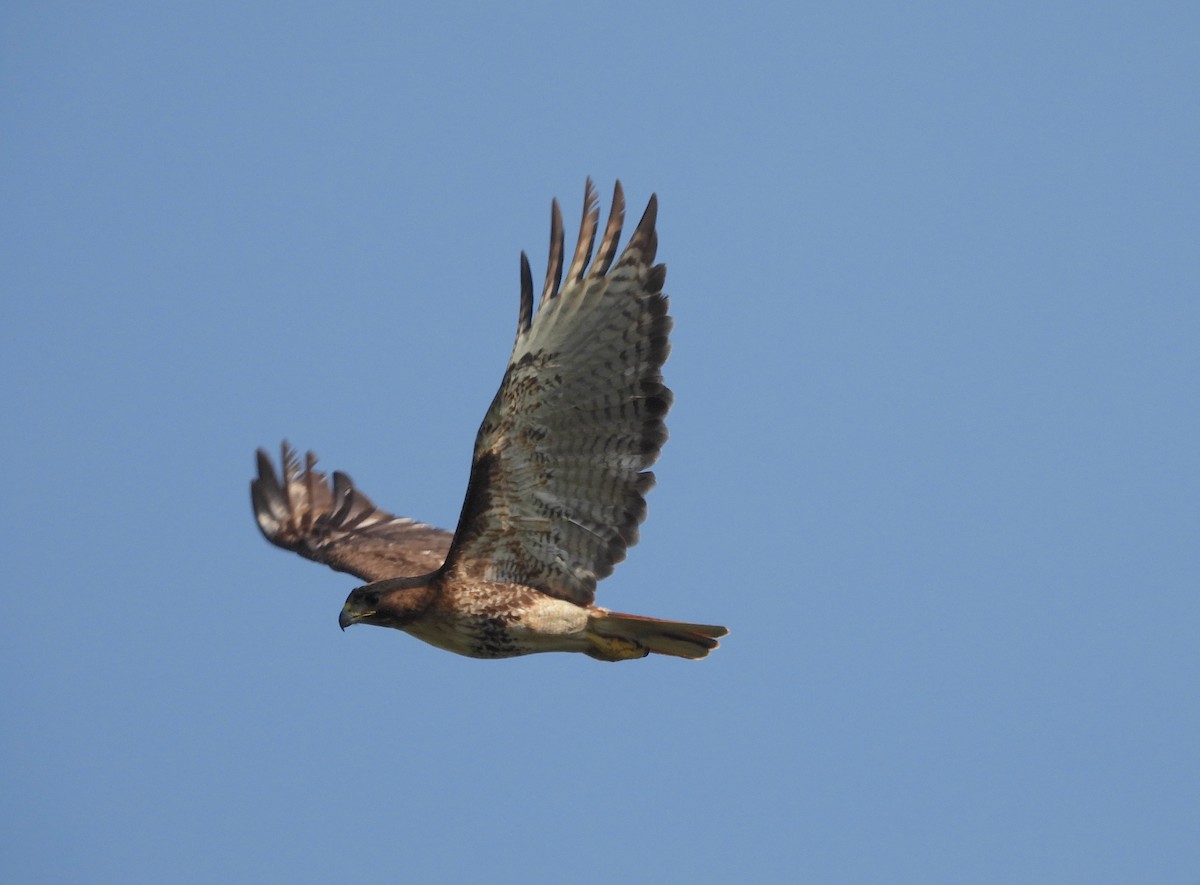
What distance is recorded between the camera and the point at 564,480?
819 centimetres

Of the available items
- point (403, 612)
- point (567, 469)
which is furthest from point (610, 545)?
point (403, 612)

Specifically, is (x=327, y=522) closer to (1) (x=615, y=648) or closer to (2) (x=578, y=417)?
A: (1) (x=615, y=648)

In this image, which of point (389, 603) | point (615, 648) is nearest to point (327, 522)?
point (389, 603)

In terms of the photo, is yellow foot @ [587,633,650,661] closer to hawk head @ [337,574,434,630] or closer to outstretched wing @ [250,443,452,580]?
hawk head @ [337,574,434,630]

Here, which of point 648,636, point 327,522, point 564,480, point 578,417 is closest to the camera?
point 578,417

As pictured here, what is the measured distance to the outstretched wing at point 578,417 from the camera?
7.87 metres

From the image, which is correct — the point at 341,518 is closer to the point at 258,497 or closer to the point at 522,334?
the point at 258,497

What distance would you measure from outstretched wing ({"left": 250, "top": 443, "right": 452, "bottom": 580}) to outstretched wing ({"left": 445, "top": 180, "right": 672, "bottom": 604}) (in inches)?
88.6

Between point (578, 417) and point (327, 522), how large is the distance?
143 inches

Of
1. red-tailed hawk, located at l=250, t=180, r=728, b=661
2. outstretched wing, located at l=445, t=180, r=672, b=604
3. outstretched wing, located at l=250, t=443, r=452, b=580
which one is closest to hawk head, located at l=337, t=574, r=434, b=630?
red-tailed hawk, located at l=250, t=180, r=728, b=661

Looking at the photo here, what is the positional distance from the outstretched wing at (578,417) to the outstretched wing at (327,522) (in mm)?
2249

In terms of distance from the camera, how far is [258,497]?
11.0m

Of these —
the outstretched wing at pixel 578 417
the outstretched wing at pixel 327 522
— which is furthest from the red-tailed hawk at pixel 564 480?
the outstretched wing at pixel 327 522

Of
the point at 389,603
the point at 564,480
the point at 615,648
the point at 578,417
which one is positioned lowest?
the point at 389,603
